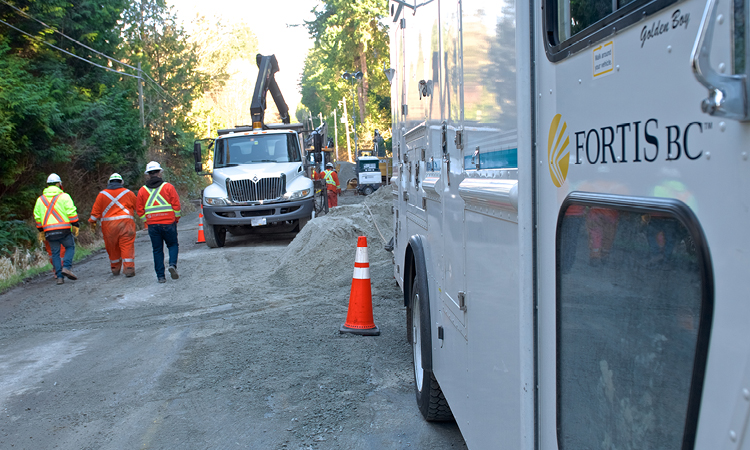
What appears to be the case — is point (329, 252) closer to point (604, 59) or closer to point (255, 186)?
point (255, 186)

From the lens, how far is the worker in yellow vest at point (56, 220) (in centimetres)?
1069

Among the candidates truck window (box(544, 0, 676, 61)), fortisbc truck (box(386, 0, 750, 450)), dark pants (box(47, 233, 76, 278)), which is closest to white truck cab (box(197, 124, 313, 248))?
dark pants (box(47, 233, 76, 278))

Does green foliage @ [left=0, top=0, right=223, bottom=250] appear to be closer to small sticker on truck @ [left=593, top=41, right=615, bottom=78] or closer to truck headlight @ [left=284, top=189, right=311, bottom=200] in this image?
truck headlight @ [left=284, top=189, right=311, bottom=200]

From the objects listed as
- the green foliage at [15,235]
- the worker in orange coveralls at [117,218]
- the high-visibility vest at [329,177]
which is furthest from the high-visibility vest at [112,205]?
the high-visibility vest at [329,177]

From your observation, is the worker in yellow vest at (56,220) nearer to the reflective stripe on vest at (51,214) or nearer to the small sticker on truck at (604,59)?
the reflective stripe on vest at (51,214)

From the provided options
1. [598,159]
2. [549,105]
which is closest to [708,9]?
[598,159]

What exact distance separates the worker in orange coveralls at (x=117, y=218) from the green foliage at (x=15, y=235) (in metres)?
4.14

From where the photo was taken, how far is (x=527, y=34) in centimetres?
200

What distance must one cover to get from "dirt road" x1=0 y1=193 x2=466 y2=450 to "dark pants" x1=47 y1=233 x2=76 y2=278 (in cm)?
39

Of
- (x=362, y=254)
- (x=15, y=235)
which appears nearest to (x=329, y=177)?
(x=15, y=235)

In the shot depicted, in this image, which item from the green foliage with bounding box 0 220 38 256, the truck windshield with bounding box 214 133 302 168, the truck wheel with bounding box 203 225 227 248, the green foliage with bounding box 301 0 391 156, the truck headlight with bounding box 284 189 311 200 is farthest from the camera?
the green foliage with bounding box 301 0 391 156

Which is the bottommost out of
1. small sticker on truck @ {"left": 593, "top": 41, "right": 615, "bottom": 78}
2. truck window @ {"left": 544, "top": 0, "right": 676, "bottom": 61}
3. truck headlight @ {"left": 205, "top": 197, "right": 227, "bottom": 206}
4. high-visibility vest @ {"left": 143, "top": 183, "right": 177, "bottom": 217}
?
truck headlight @ {"left": 205, "top": 197, "right": 227, "bottom": 206}

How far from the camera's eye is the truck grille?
574 inches

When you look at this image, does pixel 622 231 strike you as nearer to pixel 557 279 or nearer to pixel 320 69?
pixel 557 279
